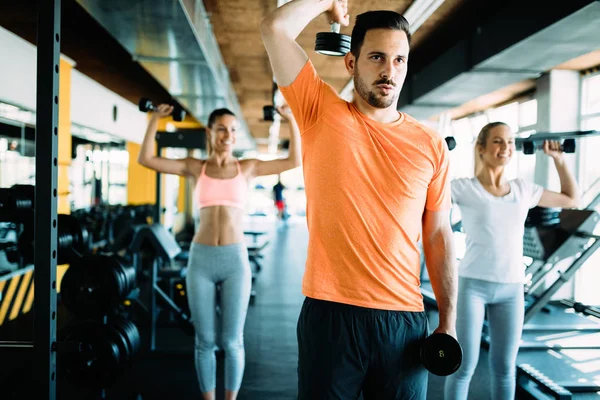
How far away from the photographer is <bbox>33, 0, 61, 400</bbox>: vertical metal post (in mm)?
1444

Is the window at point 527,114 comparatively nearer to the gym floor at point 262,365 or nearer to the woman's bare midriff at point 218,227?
the gym floor at point 262,365

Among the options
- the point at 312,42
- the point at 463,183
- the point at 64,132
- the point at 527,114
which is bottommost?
the point at 463,183

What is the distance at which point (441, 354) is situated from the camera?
3.22ft

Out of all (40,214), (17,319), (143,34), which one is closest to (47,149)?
(40,214)

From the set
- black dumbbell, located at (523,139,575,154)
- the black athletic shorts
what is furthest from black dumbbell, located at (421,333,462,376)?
black dumbbell, located at (523,139,575,154)

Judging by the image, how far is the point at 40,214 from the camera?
1.46 metres

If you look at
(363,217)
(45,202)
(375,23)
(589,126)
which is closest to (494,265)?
(363,217)

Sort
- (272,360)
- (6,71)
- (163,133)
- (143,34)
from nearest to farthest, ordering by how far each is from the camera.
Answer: (143,34), (272,360), (6,71), (163,133)

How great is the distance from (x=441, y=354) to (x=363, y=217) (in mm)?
323

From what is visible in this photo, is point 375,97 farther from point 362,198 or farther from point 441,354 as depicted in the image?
point 441,354

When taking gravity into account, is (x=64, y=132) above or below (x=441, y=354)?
above

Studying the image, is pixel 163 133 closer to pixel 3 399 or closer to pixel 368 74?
pixel 3 399

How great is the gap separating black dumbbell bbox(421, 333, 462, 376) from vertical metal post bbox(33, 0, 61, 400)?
1144mm

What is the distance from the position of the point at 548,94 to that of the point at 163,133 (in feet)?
12.5
